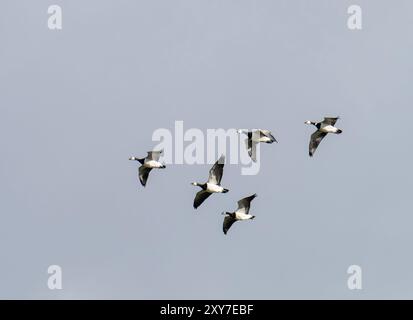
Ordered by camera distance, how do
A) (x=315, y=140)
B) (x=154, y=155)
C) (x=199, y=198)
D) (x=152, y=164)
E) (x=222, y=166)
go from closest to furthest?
(x=222, y=166)
(x=199, y=198)
(x=152, y=164)
(x=154, y=155)
(x=315, y=140)

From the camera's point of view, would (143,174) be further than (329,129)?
Yes

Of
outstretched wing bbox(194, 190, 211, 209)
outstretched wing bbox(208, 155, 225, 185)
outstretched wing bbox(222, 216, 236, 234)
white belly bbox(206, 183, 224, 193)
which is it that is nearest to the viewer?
outstretched wing bbox(208, 155, 225, 185)

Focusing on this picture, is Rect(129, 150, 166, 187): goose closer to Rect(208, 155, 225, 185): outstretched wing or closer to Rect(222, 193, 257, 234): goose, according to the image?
Rect(208, 155, 225, 185): outstretched wing

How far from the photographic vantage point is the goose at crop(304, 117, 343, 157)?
3344 inches

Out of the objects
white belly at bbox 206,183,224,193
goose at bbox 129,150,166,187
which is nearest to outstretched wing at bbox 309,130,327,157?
white belly at bbox 206,183,224,193

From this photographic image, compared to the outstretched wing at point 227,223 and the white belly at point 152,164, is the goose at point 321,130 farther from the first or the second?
the white belly at point 152,164

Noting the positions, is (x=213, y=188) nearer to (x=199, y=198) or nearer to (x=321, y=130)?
(x=199, y=198)

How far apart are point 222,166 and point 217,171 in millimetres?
385

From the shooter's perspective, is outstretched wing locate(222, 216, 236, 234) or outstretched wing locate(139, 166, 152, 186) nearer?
outstretched wing locate(222, 216, 236, 234)

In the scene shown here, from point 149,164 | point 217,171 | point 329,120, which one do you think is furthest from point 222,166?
point 329,120

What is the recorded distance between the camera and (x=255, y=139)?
85250mm
